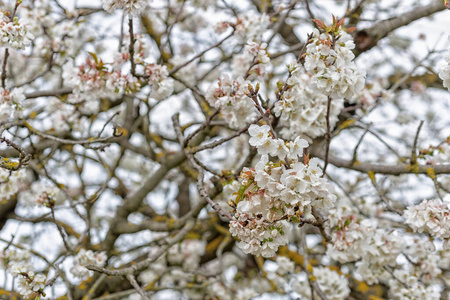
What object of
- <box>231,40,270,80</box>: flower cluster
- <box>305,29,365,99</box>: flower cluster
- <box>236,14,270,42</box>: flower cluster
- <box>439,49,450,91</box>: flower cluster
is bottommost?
<box>439,49,450,91</box>: flower cluster

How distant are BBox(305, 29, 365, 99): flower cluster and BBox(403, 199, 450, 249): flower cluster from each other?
2.12 ft

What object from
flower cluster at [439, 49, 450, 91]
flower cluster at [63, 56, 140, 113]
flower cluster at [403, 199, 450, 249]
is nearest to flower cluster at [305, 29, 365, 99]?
flower cluster at [439, 49, 450, 91]

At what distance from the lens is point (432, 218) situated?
1.69 meters

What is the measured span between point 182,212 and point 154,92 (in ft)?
8.11

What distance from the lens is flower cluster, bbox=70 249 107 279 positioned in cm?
222

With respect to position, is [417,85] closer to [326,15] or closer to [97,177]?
[326,15]

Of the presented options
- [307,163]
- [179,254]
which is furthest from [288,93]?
[179,254]

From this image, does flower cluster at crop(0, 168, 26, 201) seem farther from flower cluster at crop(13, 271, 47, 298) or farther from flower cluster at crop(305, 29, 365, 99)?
flower cluster at crop(305, 29, 365, 99)

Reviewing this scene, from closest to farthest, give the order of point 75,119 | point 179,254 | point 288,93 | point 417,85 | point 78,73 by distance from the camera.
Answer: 1. point 288,93
2. point 78,73
3. point 75,119
4. point 179,254
5. point 417,85

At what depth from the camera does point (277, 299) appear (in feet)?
12.6

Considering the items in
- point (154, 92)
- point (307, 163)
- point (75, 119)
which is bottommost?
point (307, 163)

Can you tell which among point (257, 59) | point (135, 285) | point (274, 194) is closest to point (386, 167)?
point (257, 59)

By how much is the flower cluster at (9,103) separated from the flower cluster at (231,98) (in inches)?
34.7

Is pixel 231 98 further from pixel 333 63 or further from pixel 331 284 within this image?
pixel 331 284
